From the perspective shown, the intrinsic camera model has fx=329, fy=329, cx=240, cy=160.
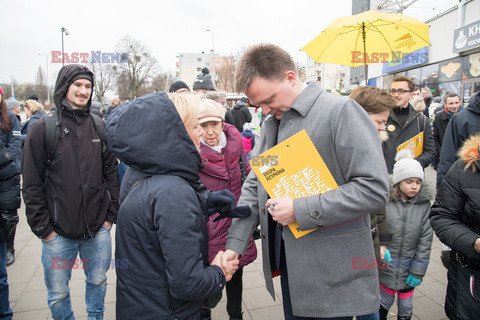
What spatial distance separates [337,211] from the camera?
4.87 feet

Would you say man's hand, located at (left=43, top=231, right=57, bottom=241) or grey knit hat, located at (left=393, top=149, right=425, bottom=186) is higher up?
grey knit hat, located at (left=393, top=149, right=425, bottom=186)

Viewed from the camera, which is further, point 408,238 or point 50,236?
point 408,238

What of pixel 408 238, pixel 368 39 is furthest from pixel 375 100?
pixel 368 39

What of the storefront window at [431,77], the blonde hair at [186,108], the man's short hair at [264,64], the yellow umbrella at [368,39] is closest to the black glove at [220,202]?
the blonde hair at [186,108]

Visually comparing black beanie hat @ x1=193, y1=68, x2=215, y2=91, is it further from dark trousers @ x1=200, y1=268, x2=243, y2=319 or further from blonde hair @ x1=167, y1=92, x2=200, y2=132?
blonde hair @ x1=167, y1=92, x2=200, y2=132

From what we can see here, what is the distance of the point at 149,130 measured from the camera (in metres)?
1.45

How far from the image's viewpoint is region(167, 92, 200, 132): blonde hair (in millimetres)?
1561

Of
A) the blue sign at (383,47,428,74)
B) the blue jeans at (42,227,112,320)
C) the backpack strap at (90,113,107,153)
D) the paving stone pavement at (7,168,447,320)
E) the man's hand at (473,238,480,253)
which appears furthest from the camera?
the blue sign at (383,47,428,74)

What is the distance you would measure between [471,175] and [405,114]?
1697 mm

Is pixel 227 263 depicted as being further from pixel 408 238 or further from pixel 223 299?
pixel 223 299

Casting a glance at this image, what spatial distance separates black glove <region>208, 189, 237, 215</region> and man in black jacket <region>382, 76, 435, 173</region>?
2330 millimetres

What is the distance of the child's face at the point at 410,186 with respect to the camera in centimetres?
268

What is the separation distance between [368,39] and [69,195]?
12.1 ft

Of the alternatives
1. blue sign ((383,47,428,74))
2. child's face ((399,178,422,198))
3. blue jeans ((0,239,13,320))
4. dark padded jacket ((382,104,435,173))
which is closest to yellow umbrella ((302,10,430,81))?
dark padded jacket ((382,104,435,173))
